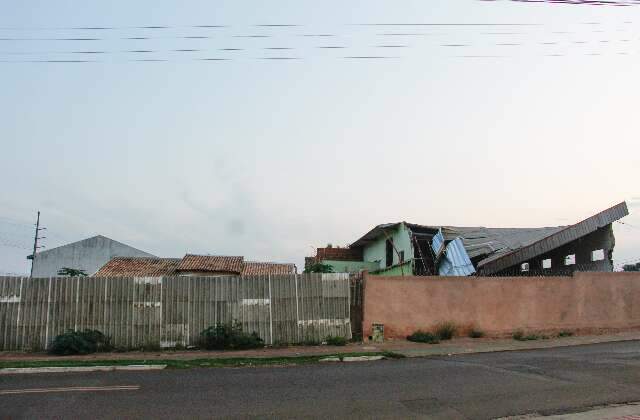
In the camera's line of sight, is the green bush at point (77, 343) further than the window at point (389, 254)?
No

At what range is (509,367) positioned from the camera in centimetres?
1180

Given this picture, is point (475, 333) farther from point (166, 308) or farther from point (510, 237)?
point (166, 308)

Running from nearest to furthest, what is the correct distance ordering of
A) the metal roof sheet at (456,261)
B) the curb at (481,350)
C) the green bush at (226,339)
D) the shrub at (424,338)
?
the curb at (481,350) < the green bush at (226,339) < the shrub at (424,338) < the metal roof sheet at (456,261)

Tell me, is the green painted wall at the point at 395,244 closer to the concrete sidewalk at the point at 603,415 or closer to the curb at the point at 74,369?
the curb at the point at 74,369

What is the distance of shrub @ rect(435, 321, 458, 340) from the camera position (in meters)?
18.4

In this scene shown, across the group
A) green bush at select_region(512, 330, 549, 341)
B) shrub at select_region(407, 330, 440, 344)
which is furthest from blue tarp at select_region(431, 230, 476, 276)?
shrub at select_region(407, 330, 440, 344)

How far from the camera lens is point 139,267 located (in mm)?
39969

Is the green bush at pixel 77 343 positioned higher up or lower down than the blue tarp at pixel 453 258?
lower down

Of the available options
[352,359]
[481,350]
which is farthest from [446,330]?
[352,359]

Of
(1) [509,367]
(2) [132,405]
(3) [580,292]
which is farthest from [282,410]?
(3) [580,292]

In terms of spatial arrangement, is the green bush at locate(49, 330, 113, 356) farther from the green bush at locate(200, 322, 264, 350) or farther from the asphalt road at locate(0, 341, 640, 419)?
the asphalt road at locate(0, 341, 640, 419)

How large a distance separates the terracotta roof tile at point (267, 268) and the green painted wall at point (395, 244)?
630cm

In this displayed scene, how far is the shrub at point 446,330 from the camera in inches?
725

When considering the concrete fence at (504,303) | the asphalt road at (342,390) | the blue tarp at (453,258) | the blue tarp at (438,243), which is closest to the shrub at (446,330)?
the concrete fence at (504,303)
